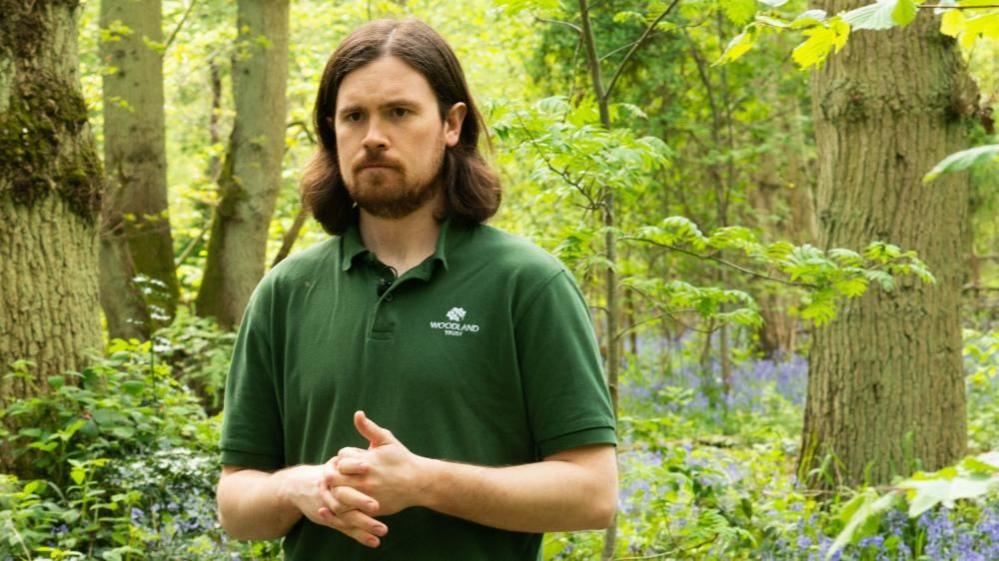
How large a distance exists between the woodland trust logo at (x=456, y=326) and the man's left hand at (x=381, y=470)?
0.30 metres

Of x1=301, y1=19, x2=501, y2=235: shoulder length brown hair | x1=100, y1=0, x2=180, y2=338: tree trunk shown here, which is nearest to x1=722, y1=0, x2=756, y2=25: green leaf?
x1=301, y1=19, x2=501, y2=235: shoulder length brown hair

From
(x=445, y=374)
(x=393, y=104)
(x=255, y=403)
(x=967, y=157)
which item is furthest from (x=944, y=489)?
(x=255, y=403)

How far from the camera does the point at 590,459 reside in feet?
7.27

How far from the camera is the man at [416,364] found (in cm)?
217

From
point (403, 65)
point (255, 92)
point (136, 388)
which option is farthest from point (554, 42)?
point (403, 65)

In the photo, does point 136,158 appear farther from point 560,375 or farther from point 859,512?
point 859,512

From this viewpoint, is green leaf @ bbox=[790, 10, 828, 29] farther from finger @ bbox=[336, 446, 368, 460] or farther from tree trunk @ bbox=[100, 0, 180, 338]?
tree trunk @ bbox=[100, 0, 180, 338]

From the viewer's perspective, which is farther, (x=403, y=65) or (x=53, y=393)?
(x=53, y=393)

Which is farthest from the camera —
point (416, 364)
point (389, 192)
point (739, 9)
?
point (739, 9)

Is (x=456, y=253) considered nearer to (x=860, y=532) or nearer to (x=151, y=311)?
(x=860, y=532)

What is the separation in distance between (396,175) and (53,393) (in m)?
3.54

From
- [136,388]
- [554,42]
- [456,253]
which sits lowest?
[136,388]

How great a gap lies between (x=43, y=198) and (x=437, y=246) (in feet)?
11.7

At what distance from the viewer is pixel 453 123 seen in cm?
250
